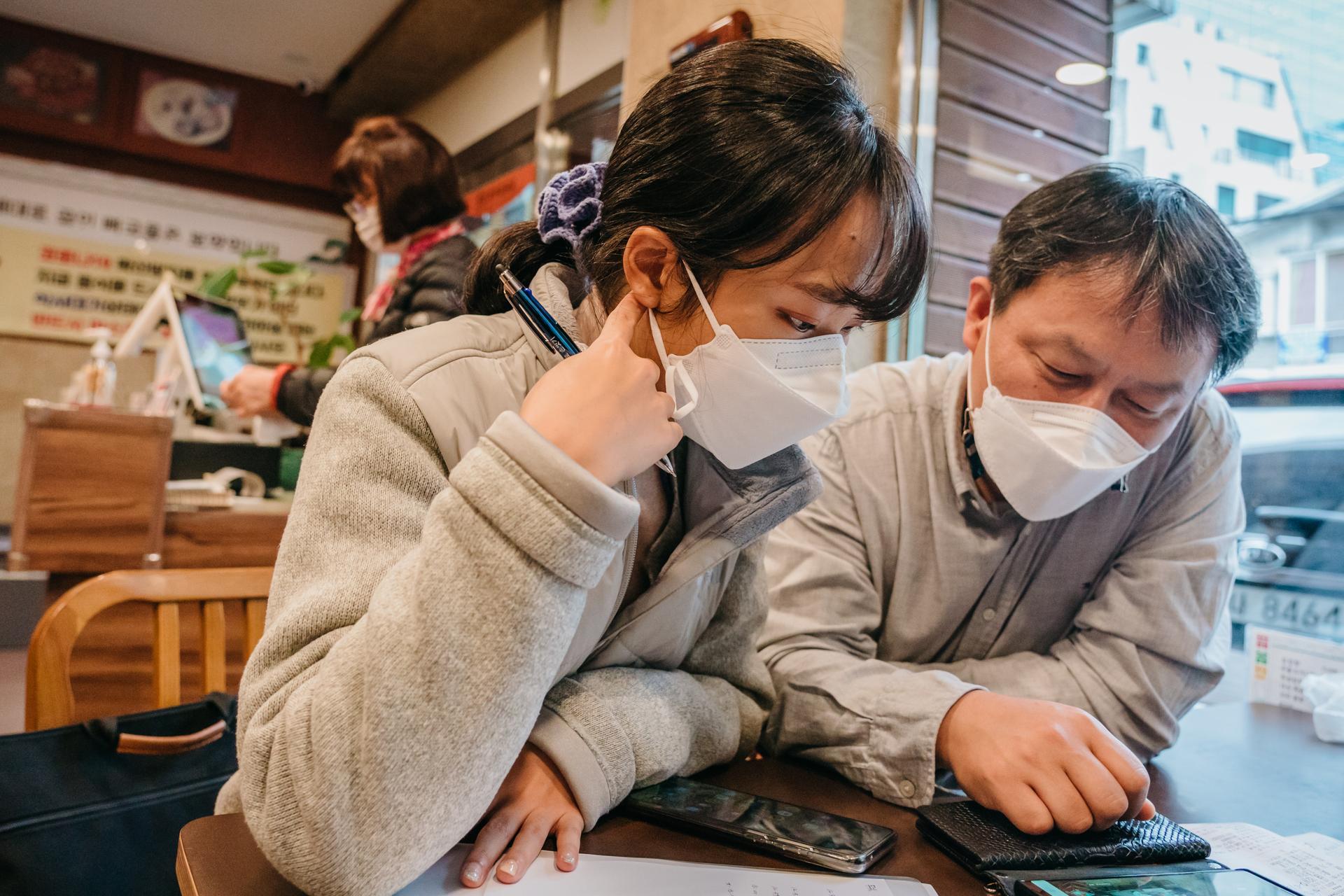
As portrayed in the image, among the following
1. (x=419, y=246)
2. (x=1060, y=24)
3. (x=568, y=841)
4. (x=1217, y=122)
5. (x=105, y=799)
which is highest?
(x=1060, y=24)

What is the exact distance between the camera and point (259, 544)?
8.57 feet

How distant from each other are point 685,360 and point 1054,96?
2107 millimetres

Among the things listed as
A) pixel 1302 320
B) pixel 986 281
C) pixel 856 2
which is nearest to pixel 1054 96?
pixel 856 2

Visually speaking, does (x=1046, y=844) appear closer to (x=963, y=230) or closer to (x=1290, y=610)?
(x=1290, y=610)

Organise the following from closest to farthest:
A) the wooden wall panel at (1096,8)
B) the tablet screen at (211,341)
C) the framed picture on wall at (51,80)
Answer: the wooden wall panel at (1096,8), the tablet screen at (211,341), the framed picture on wall at (51,80)

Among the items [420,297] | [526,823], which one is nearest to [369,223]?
[420,297]

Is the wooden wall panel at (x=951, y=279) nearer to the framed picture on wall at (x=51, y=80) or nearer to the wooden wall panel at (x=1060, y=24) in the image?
the wooden wall panel at (x=1060, y=24)

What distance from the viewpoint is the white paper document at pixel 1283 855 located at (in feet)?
2.61

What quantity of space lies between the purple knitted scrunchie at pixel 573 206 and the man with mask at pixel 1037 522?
57cm

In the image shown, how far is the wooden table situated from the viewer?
2.16 ft

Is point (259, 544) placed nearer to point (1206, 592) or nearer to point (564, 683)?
point (564, 683)

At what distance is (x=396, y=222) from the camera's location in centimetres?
243

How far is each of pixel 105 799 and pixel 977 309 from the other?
1318 mm

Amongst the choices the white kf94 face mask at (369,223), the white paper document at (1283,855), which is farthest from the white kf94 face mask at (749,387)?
the white kf94 face mask at (369,223)
